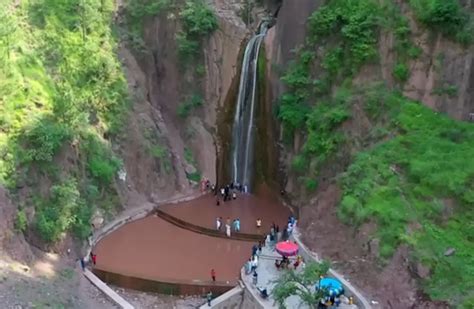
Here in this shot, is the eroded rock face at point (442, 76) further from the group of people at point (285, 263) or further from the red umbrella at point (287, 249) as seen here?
the group of people at point (285, 263)

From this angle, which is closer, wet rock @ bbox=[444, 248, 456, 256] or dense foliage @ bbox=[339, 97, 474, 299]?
dense foliage @ bbox=[339, 97, 474, 299]

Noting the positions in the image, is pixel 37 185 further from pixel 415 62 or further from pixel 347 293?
pixel 415 62

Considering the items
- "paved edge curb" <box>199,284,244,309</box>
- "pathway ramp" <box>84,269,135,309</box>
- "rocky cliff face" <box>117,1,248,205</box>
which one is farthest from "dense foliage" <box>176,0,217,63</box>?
"paved edge curb" <box>199,284,244,309</box>

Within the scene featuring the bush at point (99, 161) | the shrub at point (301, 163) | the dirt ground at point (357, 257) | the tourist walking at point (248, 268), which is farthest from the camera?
the shrub at point (301, 163)

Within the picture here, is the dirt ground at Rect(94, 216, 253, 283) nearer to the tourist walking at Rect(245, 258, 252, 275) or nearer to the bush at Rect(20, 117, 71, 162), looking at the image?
the tourist walking at Rect(245, 258, 252, 275)

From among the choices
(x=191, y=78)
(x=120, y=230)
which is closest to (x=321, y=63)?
(x=191, y=78)

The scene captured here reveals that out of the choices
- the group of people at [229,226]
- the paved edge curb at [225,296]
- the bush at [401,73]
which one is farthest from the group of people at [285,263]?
the bush at [401,73]

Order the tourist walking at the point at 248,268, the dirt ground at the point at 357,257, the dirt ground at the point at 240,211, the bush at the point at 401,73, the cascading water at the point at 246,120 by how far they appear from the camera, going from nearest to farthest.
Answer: the dirt ground at the point at 357,257
the tourist walking at the point at 248,268
the bush at the point at 401,73
the dirt ground at the point at 240,211
the cascading water at the point at 246,120
